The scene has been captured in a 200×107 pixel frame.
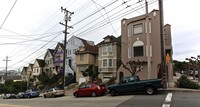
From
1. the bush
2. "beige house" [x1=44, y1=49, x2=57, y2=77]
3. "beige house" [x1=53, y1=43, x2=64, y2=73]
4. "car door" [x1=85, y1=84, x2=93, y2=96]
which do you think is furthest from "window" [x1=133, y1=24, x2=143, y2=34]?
"beige house" [x1=44, y1=49, x2=57, y2=77]

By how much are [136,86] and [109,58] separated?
21.5 m

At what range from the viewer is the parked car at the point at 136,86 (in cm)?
1911

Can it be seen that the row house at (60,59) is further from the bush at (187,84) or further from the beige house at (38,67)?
the bush at (187,84)

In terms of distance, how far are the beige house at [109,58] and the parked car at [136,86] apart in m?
19.0

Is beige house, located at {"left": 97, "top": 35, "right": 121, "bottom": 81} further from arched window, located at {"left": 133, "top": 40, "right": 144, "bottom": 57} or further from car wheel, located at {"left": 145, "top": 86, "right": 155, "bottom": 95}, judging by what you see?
car wheel, located at {"left": 145, "top": 86, "right": 155, "bottom": 95}

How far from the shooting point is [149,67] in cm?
2898

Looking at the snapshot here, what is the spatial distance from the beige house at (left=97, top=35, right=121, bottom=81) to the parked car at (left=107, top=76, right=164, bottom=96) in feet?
62.3

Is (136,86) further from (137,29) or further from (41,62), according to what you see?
(41,62)

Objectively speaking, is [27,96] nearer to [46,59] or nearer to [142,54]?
[142,54]

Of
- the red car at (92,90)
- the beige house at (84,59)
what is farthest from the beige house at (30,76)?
the red car at (92,90)

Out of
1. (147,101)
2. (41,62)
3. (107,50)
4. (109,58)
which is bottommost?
(147,101)

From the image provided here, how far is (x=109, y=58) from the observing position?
41500 mm

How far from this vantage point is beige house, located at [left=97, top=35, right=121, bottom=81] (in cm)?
4109

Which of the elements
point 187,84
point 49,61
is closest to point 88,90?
point 187,84
